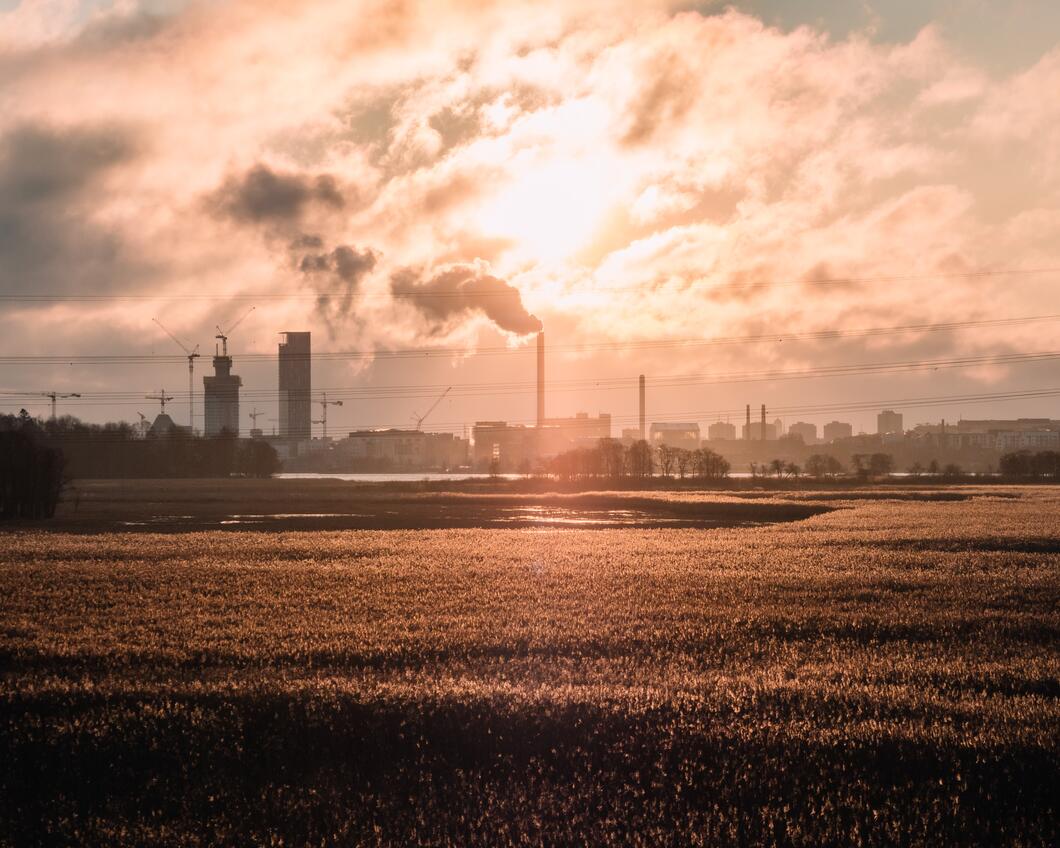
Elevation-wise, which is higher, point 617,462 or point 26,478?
point 26,478

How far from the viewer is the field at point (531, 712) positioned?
10117 mm

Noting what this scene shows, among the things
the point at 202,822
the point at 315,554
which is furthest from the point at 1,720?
the point at 315,554

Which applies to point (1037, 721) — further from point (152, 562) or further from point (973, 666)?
point (152, 562)

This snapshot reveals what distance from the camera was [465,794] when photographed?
1065 centimetres

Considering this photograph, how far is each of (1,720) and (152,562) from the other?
21990 millimetres

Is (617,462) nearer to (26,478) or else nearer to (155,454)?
(155,454)

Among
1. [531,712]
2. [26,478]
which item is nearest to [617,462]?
[26,478]

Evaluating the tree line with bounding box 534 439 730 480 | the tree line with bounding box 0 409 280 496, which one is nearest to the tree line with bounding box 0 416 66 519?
the tree line with bounding box 0 409 280 496

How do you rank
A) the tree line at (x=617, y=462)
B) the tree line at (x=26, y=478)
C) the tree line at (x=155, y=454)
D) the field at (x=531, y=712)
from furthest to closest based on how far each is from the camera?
1. the tree line at (x=617, y=462)
2. the tree line at (x=155, y=454)
3. the tree line at (x=26, y=478)
4. the field at (x=531, y=712)

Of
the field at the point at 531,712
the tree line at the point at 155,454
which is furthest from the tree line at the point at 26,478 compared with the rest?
the tree line at the point at 155,454

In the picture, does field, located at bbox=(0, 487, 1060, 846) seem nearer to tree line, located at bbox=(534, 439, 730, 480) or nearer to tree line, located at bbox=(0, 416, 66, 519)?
tree line, located at bbox=(0, 416, 66, 519)

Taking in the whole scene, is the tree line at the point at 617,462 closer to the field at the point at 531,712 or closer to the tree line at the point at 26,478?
the tree line at the point at 26,478

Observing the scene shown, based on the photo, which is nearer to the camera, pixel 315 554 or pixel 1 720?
pixel 1 720

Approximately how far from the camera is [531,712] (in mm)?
12914
